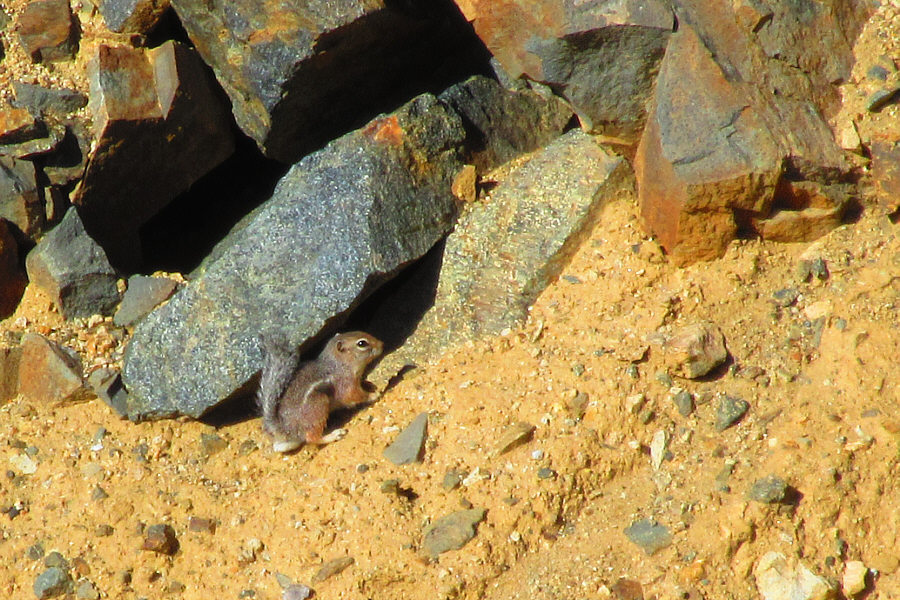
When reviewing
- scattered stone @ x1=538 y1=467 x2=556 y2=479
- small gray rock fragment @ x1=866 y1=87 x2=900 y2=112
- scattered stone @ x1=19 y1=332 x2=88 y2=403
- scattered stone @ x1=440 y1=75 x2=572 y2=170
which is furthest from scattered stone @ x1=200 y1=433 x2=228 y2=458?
small gray rock fragment @ x1=866 y1=87 x2=900 y2=112

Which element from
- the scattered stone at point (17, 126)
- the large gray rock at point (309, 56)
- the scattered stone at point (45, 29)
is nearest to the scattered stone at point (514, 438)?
the large gray rock at point (309, 56)

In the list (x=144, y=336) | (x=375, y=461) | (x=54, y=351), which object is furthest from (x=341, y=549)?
(x=54, y=351)

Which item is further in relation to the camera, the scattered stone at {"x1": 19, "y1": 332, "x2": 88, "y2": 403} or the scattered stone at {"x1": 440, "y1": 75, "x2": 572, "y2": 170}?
the scattered stone at {"x1": 440, "y1": 75, "x2": 572, "y2": 170}

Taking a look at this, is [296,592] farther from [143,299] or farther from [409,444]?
[143,299]

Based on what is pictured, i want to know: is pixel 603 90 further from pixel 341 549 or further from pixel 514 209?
pixel 341 549

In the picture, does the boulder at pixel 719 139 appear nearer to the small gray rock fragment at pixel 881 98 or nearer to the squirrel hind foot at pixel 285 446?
the small gray rock fragment at pixel 881 98

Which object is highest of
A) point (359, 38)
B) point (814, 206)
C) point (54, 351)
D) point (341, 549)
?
point (359, 38)

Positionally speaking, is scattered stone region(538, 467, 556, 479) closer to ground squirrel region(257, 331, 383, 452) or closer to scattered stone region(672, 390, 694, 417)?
scattered stone region(672, 390, 694, 417)
